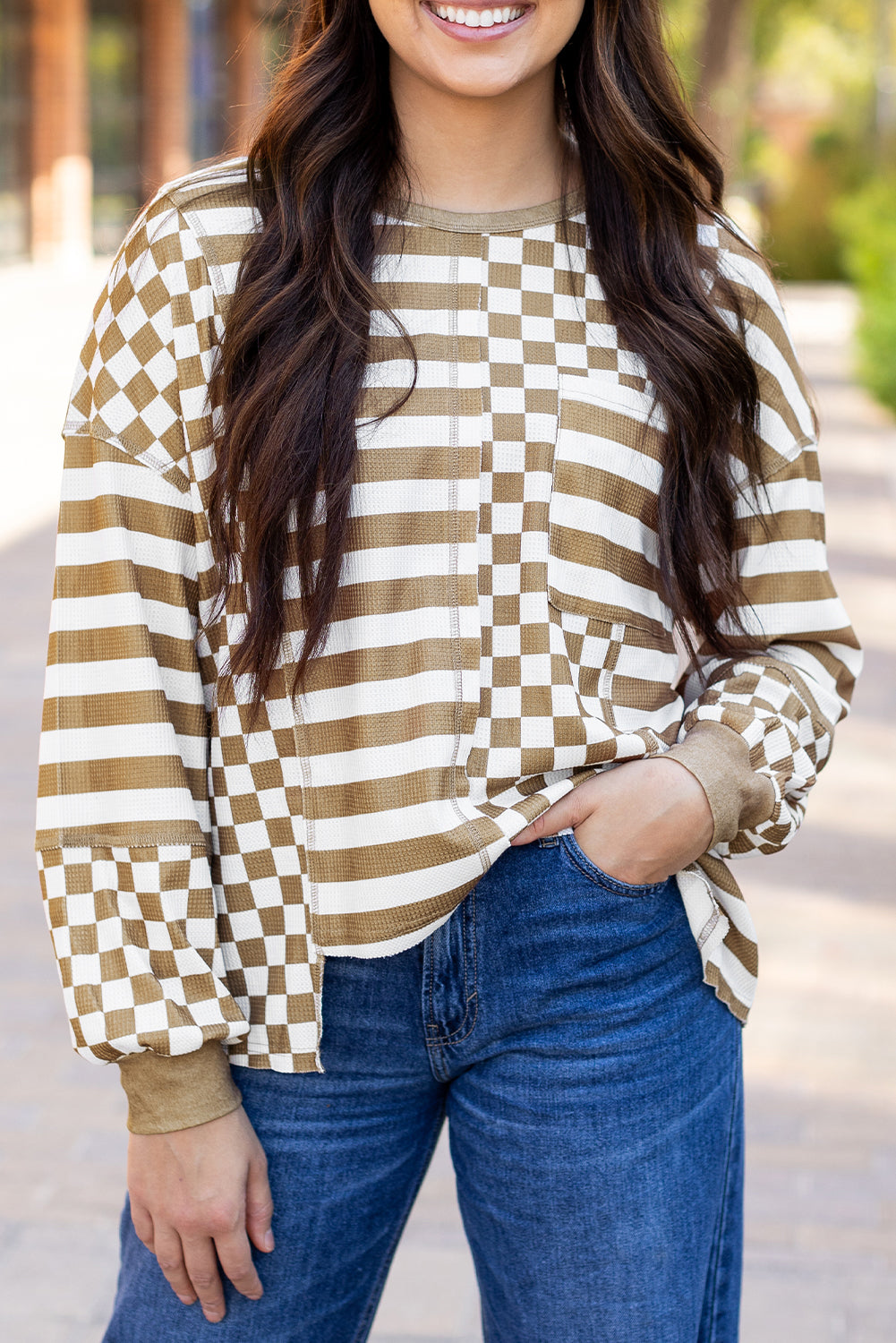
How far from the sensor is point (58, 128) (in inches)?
750

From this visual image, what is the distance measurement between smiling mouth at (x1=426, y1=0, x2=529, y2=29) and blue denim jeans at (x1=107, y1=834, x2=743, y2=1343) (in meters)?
0.76

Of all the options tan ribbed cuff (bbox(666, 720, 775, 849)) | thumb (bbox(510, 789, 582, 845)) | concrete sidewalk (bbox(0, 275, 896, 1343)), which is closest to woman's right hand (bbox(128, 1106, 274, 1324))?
thumb (bbox(510, 789, 582, 845))

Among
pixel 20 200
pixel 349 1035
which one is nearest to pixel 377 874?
pixel 349 1035

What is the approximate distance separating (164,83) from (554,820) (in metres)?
22.4

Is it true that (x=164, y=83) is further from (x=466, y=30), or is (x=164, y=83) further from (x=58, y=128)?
(x=466, y=30)

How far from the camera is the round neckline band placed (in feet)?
5.06

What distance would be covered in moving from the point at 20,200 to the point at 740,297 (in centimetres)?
1872

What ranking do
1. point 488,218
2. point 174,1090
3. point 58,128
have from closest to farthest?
1. point 174,1090
2. point 488,218
3. point 58,128

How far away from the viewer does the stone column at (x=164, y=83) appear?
2164 centimetres

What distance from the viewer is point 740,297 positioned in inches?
64.7

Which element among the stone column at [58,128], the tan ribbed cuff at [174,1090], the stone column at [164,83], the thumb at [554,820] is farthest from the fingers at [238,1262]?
the stone column at [164,83]

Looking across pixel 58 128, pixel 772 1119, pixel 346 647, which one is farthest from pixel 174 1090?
pixel 58 128

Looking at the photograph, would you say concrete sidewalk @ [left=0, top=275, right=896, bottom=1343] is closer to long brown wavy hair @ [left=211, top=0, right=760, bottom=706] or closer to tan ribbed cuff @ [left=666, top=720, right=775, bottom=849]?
tan ribbed cuff @ [left=666, top=720, right=775, bottom=849]

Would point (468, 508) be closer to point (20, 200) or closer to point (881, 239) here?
point (881, 239)
